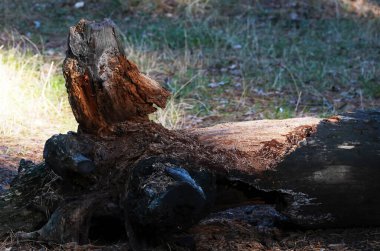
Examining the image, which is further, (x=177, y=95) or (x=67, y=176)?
(x=177, y=95)

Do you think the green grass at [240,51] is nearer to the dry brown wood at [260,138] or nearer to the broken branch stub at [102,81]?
the dry brown wood at [260,138]

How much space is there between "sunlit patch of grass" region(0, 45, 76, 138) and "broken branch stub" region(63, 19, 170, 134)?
7.61 ft

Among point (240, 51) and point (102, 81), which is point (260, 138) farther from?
point (240, 51)

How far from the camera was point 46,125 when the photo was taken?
5.87m

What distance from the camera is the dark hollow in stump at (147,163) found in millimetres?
3191

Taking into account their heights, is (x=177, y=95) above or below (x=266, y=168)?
above

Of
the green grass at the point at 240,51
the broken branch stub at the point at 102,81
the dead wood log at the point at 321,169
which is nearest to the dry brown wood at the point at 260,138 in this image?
the dead wood log at the point at 321,169

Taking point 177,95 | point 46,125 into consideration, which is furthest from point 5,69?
point 177,95

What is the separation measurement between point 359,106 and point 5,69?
3694 mm

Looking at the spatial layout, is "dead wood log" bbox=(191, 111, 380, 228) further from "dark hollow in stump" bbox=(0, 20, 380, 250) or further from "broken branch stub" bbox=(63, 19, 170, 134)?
"broken branch stub" bbox=(63, 19, 170, 134)

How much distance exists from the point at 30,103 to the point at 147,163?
3.32 meters

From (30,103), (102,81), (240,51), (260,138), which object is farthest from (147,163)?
(240,51)

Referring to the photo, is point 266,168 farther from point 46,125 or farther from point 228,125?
point 46,125

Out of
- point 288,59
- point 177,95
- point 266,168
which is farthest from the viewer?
point 288,59
